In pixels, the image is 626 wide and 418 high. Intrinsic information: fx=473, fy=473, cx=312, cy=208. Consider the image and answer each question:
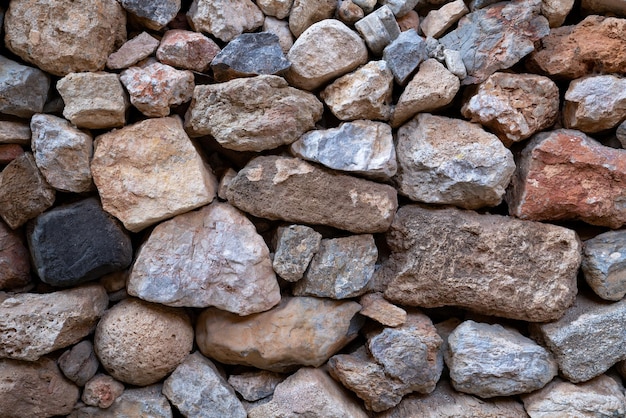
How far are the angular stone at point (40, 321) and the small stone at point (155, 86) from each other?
0.55m

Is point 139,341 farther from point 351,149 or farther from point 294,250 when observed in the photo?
point 351,149

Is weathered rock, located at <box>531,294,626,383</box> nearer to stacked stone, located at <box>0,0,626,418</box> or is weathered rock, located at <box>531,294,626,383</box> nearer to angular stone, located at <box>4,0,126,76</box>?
stacked stone, located at <box>0,0,626,418</box>

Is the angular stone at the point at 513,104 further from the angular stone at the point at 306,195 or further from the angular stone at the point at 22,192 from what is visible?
the angular stone at the point at 22,192

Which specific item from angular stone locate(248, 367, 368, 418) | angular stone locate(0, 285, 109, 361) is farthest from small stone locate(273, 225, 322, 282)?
angular stone locate(0, 285, 109, 361)

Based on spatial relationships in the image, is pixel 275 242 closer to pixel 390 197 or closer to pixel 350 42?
pixel 390 197

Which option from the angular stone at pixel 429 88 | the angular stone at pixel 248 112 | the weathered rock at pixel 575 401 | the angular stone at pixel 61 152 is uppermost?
the angular stone at pixel 429 88

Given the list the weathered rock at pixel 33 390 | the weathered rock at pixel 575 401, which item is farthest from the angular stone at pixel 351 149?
the weathered rock at pixel 33 390

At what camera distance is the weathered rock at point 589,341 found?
1.37 m

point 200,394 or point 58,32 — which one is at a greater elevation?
point 58,32

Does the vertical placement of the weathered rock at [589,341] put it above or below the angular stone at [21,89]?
below

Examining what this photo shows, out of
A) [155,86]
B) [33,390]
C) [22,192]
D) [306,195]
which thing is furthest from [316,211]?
[33,390]

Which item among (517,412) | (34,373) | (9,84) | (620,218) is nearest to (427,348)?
(517,412)

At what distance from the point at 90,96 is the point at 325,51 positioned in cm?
63

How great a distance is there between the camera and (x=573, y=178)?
4.41 feet
